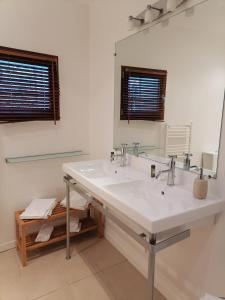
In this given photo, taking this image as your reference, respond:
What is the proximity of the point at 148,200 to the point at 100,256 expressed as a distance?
1203 millimetres

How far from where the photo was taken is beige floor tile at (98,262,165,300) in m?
1.73

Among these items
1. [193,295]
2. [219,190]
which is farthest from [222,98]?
[193,295]

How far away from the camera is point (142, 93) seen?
1860 millimetres

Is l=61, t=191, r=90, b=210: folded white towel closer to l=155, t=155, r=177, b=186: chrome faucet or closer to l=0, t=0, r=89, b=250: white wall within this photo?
l=0, t=0, r=89, b=250: white wall

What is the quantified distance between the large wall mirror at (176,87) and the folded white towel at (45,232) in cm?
111

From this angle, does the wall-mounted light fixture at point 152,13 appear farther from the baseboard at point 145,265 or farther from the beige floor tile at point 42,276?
the beige floor tile at point 42,276

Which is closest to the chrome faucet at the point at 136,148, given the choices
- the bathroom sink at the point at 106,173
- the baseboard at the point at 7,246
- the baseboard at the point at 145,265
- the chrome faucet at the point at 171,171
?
the bathroom sink at the point at 106,173

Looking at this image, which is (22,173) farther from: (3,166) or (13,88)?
(13,88)

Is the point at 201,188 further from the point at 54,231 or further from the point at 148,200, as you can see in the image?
the point at 54,231

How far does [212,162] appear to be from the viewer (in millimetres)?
1285

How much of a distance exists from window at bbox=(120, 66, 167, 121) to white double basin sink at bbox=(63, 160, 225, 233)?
0.49 m

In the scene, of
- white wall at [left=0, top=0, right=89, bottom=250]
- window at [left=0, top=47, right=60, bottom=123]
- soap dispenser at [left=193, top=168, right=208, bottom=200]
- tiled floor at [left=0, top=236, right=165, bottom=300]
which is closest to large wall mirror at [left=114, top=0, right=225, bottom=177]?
soap dispenser at [left=193, top=168, right=208, bottom=200]

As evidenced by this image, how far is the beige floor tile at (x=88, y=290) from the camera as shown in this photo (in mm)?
1696

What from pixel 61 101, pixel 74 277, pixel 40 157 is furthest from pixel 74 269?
pixel 61 101
